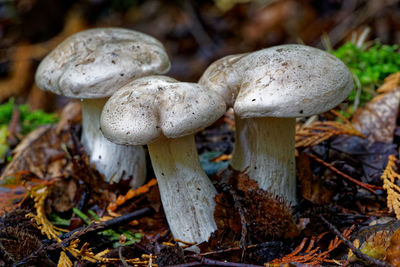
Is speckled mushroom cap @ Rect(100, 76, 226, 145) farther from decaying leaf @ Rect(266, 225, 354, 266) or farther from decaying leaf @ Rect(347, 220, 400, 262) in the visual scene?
decaying leaf @ Rect(347, 220, 400, 262)

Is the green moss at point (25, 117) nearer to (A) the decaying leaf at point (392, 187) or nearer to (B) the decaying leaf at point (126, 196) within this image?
(B) the decaying leaf at point (126, 196)

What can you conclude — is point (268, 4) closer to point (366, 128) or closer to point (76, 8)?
point (76, 8)

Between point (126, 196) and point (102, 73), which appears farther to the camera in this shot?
point (126, 196)

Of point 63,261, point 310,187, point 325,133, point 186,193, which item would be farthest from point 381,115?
point 63,261

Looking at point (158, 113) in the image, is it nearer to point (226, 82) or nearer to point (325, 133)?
point (226, 82)

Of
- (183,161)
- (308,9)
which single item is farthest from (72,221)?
(308,9)
